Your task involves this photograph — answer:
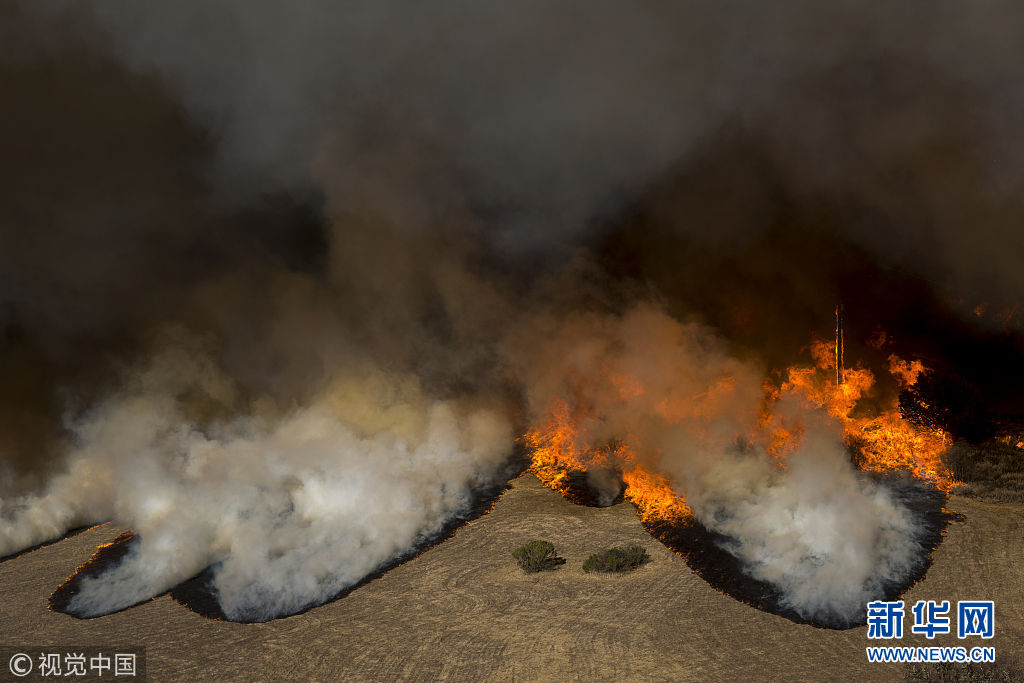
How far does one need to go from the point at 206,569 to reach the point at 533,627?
4.85 metres

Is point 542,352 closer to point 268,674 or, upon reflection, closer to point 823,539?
point 823,539

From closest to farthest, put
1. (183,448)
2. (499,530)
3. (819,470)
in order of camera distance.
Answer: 1. (819,470)
2. (499,530)
3. (183,448)

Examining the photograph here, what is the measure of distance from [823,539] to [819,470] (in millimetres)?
990

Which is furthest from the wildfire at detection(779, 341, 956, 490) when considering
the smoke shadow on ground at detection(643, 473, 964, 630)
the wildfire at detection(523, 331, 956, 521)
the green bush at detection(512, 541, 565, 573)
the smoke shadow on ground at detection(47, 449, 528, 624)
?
the smoke shadow on ground at detection(47, 449, 528, 624)

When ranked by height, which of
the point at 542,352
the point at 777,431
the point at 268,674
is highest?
the point at 542,352

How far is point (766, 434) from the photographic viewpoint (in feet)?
34.0

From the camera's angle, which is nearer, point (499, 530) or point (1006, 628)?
point (1006, 628)

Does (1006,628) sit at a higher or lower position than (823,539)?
lower

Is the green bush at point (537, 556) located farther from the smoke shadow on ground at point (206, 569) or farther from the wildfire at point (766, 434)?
the wildfire at point (766, 434)

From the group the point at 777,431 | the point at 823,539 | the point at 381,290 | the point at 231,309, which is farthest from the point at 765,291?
the point at 231,309

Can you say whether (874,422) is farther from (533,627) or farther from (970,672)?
(533,627)

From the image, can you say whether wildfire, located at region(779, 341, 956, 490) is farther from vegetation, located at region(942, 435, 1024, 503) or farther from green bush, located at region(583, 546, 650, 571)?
green bush, located at region(583, 546, 650, 571)

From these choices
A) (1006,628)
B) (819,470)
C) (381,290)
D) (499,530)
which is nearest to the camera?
(1006,628)

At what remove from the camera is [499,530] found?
378 inches
